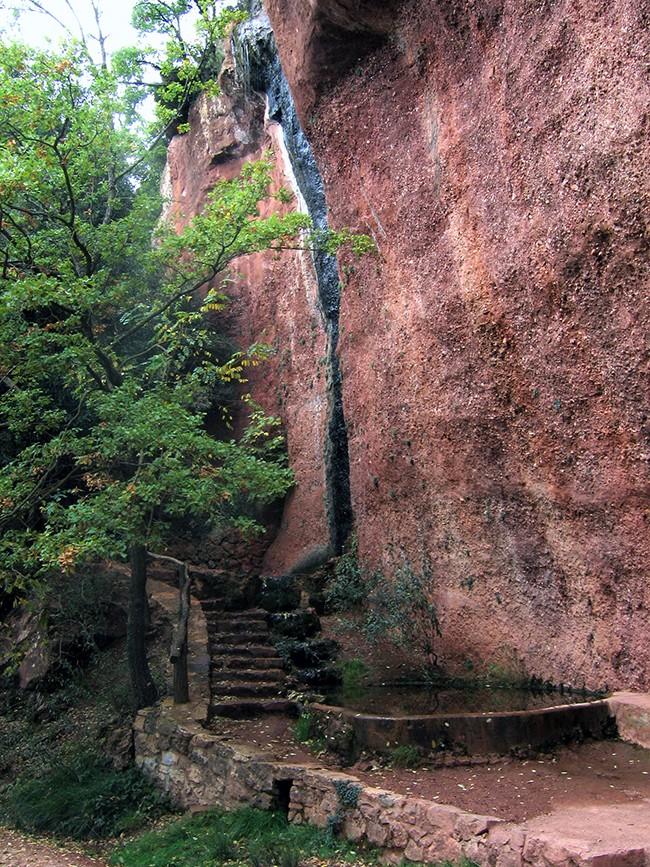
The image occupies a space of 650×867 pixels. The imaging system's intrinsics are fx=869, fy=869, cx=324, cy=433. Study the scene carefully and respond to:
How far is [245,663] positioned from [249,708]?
1.50 m

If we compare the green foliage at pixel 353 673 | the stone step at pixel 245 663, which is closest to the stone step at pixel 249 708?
the green foliage at pixel 353 673

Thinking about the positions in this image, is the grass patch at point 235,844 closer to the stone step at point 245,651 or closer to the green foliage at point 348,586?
the stone step at point 245,651

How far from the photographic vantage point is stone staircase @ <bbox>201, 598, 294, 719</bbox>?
10.1 m

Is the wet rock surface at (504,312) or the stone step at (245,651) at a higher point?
the wet rock surface at (504,312)

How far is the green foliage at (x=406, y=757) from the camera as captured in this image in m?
7.20

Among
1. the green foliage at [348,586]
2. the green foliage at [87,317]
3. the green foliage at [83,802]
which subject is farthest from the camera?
the green foliage at [348,586]

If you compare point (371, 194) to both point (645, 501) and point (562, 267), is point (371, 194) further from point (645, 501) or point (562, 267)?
point (645, 501)

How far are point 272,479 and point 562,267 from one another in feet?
14.5

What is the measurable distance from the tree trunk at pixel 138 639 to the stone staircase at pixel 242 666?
81 cm

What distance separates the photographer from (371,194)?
12.6m

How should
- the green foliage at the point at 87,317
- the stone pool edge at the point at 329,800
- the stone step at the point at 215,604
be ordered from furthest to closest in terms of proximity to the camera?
the stone step at the point at 215,604, the green foliage at the point at 87,317, the stone pool edge at the point at 329,800

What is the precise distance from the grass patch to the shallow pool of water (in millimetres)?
1569

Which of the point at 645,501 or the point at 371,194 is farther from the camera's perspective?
the point at 371,194

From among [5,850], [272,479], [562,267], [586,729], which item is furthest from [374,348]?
[5,850]
